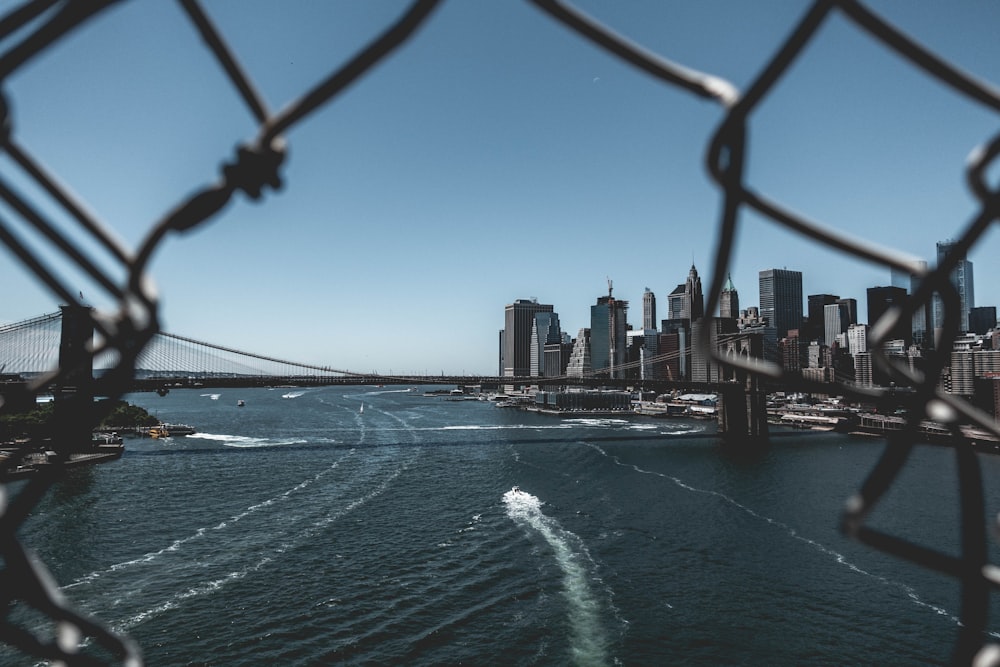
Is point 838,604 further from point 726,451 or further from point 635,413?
point 635,413

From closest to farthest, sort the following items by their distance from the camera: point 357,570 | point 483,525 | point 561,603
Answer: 1. point 561,603
2. point 357,570
3. point 483,525

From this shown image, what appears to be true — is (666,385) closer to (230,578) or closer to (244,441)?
(244,441)

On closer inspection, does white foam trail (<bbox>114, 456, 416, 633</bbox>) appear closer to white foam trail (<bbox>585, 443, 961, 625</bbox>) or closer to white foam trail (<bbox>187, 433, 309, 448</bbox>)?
white foam trail (<bbox>585, 443, 961, 625</bbox>)

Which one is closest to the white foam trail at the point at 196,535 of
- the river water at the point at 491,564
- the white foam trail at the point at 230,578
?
the river water at the point at 491,564

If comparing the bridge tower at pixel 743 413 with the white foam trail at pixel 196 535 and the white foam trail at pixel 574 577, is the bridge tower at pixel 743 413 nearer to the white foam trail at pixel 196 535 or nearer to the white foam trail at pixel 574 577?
the white foam trail at pixel 574 577

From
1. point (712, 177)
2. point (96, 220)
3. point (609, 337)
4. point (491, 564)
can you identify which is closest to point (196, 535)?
point (491, 564)

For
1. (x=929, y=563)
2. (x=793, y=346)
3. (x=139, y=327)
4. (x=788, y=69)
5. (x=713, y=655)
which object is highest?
(x=793, y=346)

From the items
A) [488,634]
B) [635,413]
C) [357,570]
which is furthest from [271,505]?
[635,413]

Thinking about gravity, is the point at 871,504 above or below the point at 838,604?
above

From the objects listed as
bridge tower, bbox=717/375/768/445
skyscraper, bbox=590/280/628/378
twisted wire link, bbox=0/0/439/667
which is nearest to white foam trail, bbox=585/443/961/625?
twisted wire link, bbox=0/0/439/667
